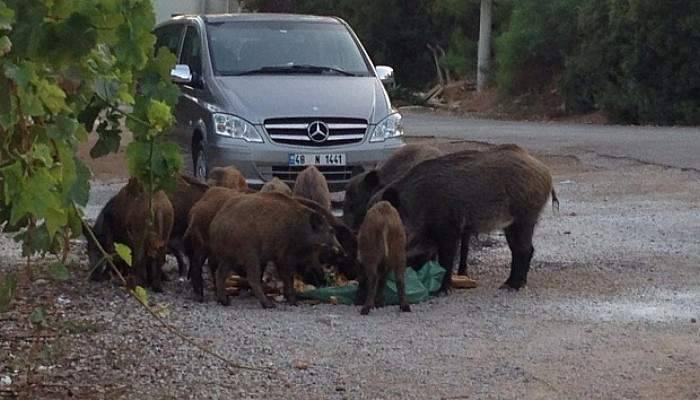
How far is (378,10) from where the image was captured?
4831 centimetres

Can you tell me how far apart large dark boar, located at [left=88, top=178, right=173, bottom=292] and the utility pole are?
33.9 meters

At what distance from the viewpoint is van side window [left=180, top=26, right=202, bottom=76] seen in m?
14.9

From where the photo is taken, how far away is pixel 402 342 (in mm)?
8125

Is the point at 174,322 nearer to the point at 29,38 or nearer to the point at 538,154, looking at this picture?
the point at 29,38

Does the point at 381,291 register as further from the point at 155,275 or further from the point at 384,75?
the point at 384,75

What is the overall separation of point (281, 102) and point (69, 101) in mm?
8540

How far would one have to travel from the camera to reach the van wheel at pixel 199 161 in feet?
46.7

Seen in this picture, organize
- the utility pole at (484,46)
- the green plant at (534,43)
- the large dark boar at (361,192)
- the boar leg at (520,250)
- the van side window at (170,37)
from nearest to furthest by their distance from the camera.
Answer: the boar leg at (520,250) → the large dark boar at (361,192) → the van side window at (170,37) → the green plant at (534,43) → the utility pole at (484,46)

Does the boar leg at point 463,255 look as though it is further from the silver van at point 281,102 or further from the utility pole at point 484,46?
the utility pole at point 484,46

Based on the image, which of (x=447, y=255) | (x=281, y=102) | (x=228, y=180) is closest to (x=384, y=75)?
(x=281, y=102)

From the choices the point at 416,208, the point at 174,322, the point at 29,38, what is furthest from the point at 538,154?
the point at 29,38

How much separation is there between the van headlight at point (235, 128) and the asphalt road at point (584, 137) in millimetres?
8161

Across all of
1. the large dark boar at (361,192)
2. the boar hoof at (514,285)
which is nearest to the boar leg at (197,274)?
the large dark boar at (361,192)

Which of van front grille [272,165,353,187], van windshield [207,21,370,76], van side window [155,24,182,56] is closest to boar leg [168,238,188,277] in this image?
van front grille [272,165,353,187]
